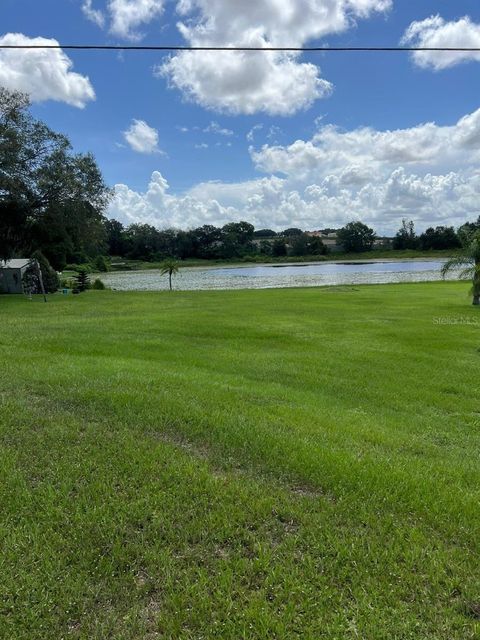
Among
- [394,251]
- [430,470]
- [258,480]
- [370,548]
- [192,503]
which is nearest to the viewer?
[370,548]

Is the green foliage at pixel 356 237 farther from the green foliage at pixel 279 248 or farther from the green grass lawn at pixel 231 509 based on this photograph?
the green grass lawn at pixel 231 509

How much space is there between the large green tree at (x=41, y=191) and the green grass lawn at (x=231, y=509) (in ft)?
81.4

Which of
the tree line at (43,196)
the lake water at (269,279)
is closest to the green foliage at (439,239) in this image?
the lake water at (269,279)

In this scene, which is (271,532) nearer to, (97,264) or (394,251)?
(97,264)

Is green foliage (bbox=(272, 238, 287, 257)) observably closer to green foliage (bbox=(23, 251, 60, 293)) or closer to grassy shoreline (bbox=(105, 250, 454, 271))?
grassy shoreline (bbox=(105, 250, 454, 271))

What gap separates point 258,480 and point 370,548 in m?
1.17

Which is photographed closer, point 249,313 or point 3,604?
point 3,604

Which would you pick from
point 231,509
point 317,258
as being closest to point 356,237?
point 317,258

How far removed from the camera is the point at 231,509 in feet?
11.8

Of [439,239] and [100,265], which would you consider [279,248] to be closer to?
[439,239]

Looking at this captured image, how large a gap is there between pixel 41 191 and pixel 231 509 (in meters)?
32.0

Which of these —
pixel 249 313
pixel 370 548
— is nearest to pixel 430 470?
pixel 370 548

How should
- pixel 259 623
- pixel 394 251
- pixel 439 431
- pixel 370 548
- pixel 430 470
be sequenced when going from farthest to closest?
1. pixel 394 251
2. pixel 439 431
3. pixel 430 470
4. pixel 370 548
5. pixel 259 623

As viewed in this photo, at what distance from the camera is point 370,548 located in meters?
3.21
